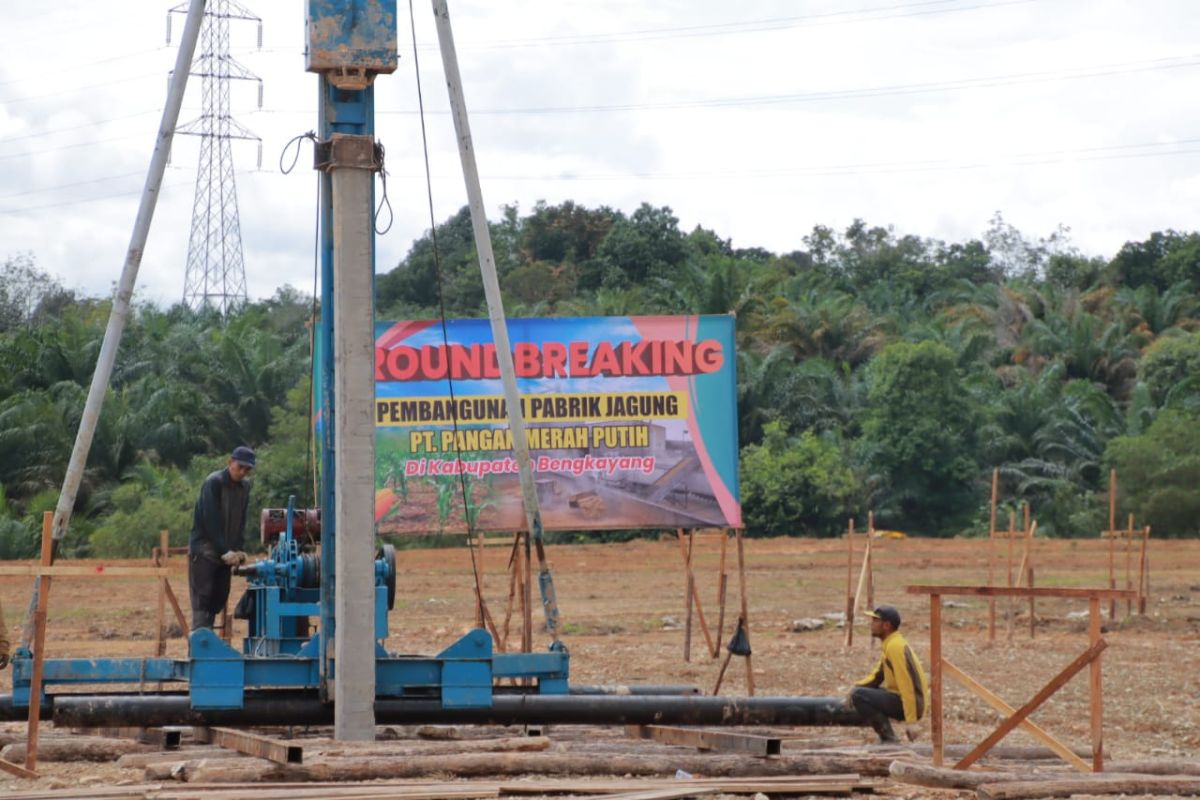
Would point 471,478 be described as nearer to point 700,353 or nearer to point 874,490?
point 700,353

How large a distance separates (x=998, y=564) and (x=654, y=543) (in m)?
9.44

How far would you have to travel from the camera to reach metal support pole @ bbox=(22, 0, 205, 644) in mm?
13469

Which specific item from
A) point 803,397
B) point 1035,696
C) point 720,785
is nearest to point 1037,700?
point 1035,696

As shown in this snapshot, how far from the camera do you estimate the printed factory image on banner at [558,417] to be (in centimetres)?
1975

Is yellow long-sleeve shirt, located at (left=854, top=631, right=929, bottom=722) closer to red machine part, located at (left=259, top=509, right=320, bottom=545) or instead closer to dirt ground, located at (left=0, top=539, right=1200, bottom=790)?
dirt ground, located at (left=0, top=539, right=1200, bottom=790)

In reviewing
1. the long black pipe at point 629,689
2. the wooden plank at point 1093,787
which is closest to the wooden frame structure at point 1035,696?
the wooden plank at point 1093,787

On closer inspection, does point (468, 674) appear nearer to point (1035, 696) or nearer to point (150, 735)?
point (150, 735)

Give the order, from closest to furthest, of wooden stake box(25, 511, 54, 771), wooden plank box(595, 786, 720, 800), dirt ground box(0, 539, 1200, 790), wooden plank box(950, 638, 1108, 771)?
wooden plank box(595, 786, 720, 800) → wooden plank box(950, 638, 1108, 771) → wooden stake box(25, 511, 54, 771) → dirt ground box(0, 539, 1200, 790)

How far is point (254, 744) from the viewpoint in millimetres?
11484

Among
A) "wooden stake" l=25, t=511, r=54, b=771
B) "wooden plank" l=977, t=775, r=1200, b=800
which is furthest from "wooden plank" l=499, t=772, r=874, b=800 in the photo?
"wooden stake" l=25, t=511, r=54, b=771

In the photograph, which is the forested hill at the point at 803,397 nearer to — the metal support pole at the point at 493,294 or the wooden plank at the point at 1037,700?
the metal support pole at the point at 493,294

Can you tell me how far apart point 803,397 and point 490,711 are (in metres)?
35.1

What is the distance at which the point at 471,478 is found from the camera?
1995 centimetres

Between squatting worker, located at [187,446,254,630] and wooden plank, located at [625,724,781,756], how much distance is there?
3704 mm
